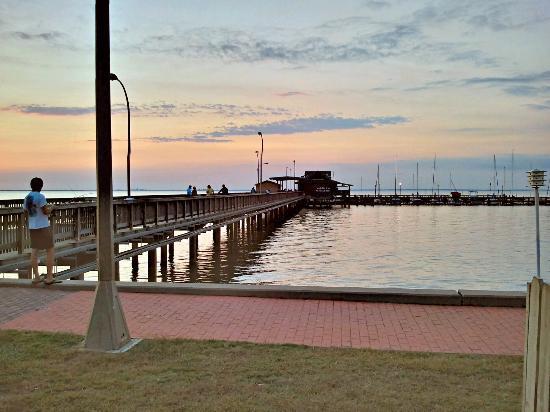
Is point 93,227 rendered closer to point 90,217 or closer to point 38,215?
point 90,217

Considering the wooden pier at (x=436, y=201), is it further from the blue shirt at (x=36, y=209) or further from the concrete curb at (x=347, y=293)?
the blue shirt at (x=36, y=209)

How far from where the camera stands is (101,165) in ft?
24.9

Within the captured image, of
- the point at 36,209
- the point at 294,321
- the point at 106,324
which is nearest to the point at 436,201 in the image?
the point at 36,209

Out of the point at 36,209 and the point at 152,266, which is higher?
the point at 36,209

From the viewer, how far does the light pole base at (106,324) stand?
23.8 ft

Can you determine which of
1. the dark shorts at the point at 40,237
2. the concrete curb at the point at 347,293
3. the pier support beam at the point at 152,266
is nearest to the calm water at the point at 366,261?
the pier support beam at the point at 152,266

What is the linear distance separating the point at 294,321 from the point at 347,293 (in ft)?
6.26

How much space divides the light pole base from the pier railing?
22.2ft

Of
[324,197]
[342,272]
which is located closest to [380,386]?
[342,272]

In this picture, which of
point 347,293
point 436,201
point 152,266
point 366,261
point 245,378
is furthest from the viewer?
point 436,201

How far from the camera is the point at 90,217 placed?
1812 cm

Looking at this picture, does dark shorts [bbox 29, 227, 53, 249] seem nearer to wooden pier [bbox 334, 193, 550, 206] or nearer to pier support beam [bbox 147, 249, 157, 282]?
pier support beam [bbox 147, 249, 157, 282]

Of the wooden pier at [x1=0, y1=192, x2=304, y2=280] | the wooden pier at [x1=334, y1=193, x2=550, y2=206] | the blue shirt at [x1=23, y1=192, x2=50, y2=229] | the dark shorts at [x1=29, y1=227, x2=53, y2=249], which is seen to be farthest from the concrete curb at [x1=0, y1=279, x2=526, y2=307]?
the wooden pier at [x1=334, y1=193, x2=550, y2=206]

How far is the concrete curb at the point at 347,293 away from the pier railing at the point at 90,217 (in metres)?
2.61
